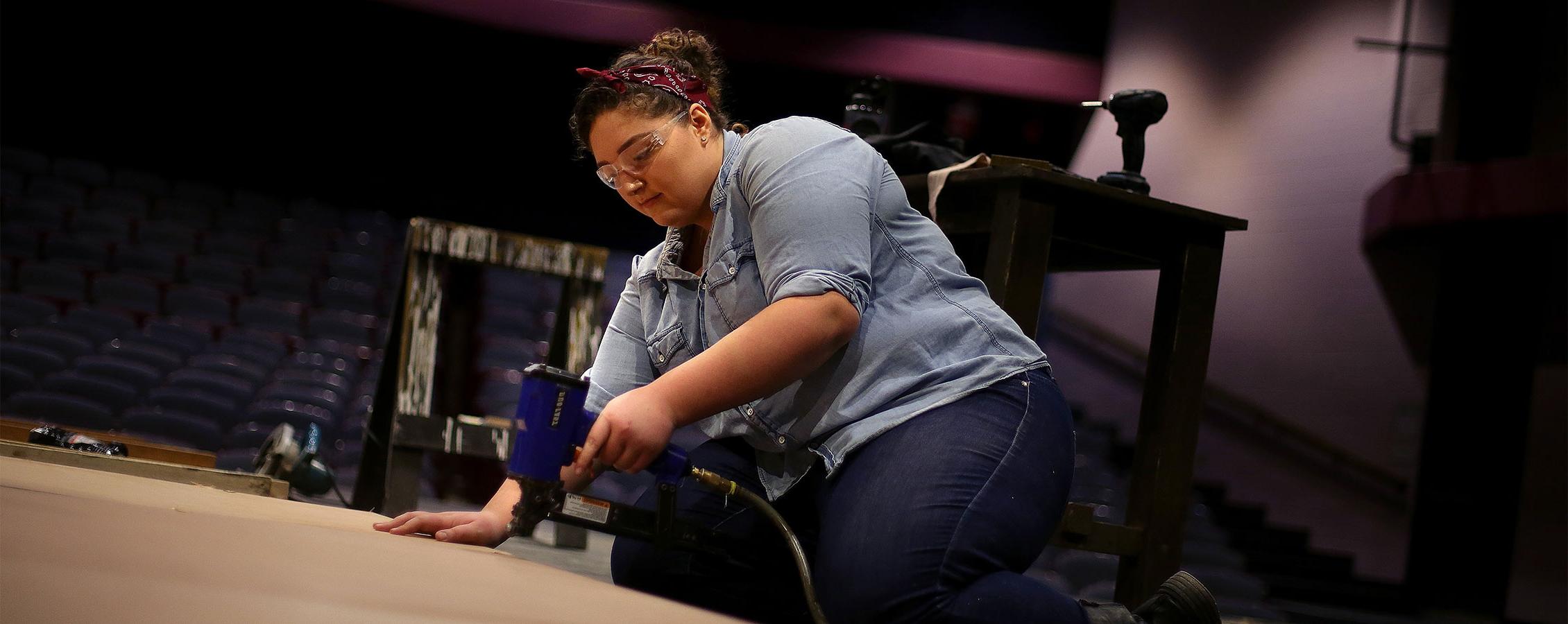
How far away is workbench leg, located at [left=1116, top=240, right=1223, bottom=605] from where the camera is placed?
1803 millimetres

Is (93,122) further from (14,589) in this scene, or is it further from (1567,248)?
(1567,248)

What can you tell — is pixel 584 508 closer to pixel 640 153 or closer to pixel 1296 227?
pixel 640 153

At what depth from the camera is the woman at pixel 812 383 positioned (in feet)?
3.87

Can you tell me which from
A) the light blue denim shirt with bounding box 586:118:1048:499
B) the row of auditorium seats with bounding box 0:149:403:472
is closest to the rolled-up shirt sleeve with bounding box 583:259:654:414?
the light blue denim shirt with bounding box 586:118:1048:499

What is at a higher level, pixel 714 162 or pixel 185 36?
pixel 185 36

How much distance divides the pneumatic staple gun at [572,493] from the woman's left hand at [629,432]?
4 centimetres

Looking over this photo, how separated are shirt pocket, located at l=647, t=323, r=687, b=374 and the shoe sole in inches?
26.3

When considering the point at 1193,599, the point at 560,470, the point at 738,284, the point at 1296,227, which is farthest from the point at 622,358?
the point at 1296,227

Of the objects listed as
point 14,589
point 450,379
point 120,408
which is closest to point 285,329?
point 450,379

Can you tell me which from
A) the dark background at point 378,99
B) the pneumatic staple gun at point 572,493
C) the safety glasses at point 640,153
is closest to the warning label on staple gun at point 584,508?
the pneumatic staple gun at point 572,493

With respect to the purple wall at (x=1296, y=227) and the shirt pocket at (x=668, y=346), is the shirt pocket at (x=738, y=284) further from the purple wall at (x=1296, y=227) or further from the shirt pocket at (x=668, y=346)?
the purple wall at (x=1296, y=227)

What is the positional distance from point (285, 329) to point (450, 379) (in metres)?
0.88

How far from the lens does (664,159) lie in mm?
1375

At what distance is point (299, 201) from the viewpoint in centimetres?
798
